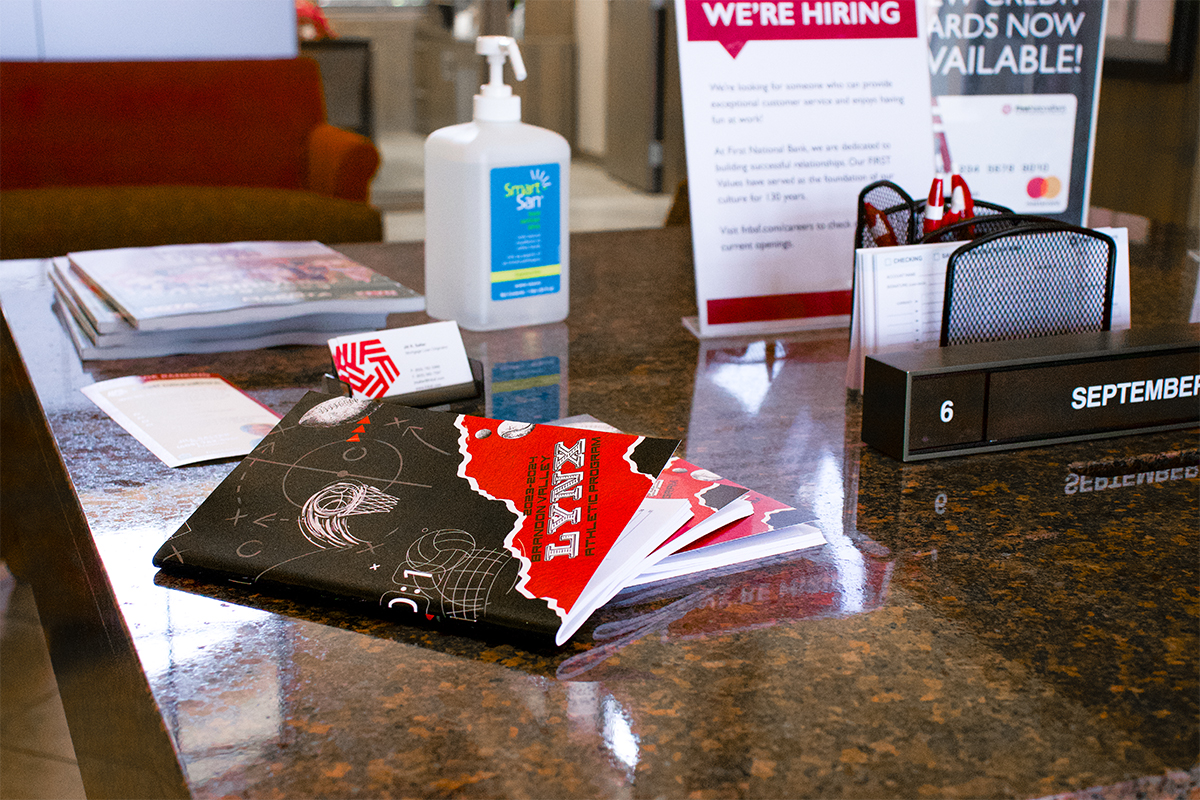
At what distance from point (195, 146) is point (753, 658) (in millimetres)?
2891

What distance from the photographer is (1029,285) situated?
808 millimetres

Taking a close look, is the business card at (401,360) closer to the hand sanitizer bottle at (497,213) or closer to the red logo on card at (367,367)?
the red logo on card at (367,367)

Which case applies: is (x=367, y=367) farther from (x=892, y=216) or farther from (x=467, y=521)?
(x=892, y=216)

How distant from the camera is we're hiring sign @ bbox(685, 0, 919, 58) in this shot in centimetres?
99

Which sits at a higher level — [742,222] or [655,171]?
[742,222]

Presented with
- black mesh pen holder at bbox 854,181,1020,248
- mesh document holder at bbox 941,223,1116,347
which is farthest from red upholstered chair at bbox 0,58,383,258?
mesh document holder at bbox 941,223,1116,347

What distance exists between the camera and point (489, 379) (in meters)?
0.89

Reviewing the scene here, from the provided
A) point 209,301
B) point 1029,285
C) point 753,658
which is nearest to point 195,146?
point 209,301

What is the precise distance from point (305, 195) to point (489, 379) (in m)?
2.00

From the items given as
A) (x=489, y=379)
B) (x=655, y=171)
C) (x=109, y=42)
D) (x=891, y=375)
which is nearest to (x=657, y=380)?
(x=489, y=379)

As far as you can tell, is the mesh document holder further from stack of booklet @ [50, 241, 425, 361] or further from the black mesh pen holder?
stack of booklet @ [50, 241, 425, 361]

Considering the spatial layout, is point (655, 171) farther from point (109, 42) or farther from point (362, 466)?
point (362, 466)

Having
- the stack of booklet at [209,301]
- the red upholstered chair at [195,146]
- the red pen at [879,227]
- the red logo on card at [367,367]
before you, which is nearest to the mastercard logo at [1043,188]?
the red pen at [879,227]

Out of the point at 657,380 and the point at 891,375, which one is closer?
the point at 891,375
